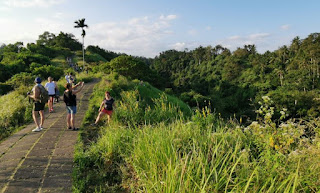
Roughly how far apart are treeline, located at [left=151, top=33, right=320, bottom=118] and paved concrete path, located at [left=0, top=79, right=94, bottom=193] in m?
19.3

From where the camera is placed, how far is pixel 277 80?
140 ft

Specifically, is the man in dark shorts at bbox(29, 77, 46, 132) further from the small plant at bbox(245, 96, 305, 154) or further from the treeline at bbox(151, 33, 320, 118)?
the treeline at bbox(151, 33, 320, 118)

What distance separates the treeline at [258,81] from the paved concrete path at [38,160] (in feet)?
63.2

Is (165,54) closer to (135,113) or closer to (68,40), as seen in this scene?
(68,40)

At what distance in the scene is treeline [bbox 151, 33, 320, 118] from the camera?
34.3 metres

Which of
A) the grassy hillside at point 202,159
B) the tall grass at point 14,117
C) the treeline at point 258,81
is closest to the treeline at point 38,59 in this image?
the tall grass at point 14,117

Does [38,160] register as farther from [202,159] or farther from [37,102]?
[202,159]

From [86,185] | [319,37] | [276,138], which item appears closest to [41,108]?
[86,185]

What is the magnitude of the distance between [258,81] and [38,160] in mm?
50882

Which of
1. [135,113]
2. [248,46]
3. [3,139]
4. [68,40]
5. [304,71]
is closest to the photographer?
[3,139]

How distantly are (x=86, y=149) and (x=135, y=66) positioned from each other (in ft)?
85.2

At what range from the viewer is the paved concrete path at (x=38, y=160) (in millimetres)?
3305

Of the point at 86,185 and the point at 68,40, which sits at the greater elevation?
the point at 68,40

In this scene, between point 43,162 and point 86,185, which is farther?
point 43,162
